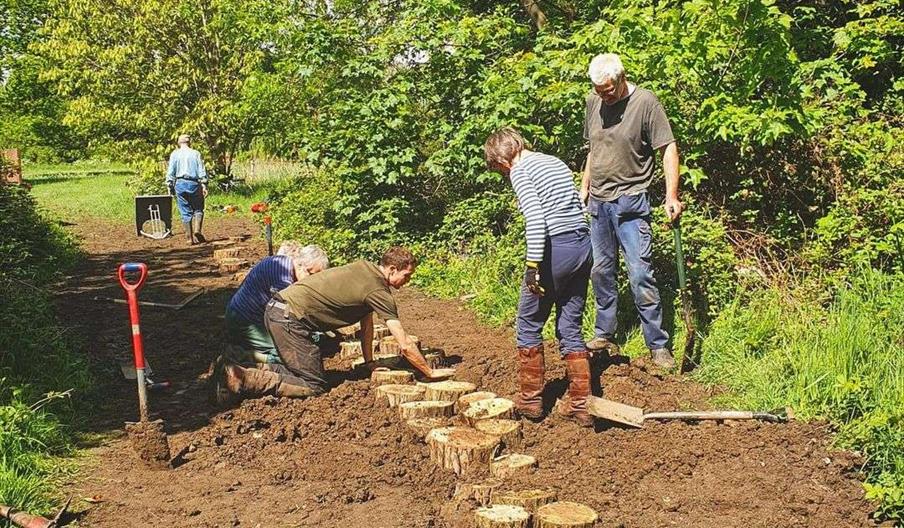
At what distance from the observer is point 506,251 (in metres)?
8.67

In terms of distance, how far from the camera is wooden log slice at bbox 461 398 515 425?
503cm

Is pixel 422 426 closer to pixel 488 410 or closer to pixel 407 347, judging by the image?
pixel 488 410

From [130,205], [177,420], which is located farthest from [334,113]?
[130,205]

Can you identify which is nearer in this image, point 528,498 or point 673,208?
point 528,498

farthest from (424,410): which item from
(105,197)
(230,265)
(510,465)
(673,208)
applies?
(105,197)

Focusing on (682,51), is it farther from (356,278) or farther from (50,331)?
(50,331)

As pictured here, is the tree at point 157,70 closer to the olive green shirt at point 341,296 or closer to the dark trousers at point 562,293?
the olive green shirt at point 341,296

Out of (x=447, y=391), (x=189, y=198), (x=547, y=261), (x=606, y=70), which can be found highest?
(x=606, y=70)

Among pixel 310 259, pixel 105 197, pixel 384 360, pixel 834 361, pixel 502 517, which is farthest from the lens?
pixel 105 197

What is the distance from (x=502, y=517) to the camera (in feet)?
12.4

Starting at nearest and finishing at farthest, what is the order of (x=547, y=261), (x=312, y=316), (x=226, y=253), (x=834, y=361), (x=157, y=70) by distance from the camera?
1. (x=834, y=361)
2. (x=547, y=261)
3. (x=312, y=316)
4. (x=226, y=253)
5. (x=157, y=70)

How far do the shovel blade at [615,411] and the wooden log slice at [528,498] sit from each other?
107cm

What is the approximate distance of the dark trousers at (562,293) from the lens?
16.9 ft

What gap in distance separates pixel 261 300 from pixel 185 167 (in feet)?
25.3
